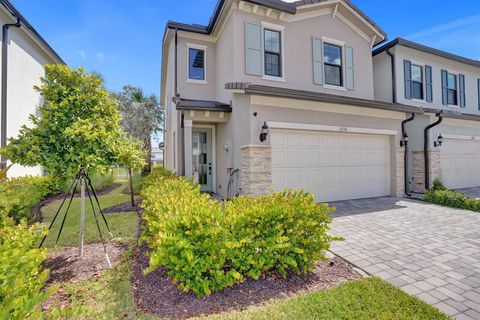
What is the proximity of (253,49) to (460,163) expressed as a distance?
1137 centimetres

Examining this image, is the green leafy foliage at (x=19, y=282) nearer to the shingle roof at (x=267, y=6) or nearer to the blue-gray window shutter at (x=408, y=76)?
the shingle roof at (x=267, y=6)

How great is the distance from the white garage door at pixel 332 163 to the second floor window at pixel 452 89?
6864mm

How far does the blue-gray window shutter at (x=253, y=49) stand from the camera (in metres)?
Result: 8.48

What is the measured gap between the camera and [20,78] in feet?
32.3

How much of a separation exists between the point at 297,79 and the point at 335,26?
10.4ft

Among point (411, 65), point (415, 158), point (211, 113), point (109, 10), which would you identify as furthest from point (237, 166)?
point (411, 65)

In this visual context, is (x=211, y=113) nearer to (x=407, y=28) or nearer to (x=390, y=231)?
(x=390, y=231)

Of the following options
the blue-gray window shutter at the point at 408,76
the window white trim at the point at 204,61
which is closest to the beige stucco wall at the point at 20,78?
the window white trim at the point at 204,61

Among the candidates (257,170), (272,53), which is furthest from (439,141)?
(257,170)

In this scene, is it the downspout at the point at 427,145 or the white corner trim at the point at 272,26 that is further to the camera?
the downspout at the point at 427,145

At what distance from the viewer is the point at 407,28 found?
1223 centimetres

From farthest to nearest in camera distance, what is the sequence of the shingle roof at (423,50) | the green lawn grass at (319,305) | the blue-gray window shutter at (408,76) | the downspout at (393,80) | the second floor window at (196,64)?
the blue-gray window shutter at (408,76)
the downspout at (393,80)
the shingle roof at (423,50)
the second floor window at (196,64)
the green lawn grass at (319,305)

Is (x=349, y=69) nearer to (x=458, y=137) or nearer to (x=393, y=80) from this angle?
(x=393, y=80)

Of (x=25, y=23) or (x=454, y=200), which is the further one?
(x=25, y=23)
